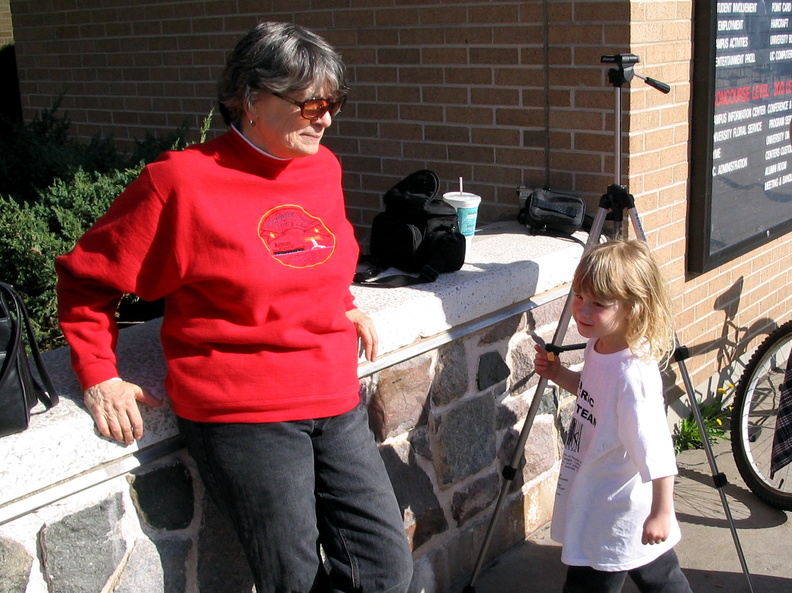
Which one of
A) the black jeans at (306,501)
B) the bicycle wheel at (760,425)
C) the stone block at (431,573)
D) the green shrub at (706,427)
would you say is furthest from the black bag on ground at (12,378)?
the green shrub at (706,427)

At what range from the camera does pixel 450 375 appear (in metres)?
3.22

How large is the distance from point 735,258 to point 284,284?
3.12 meters

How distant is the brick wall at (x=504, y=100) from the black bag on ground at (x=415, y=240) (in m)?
0.92

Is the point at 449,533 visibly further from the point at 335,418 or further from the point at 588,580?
the point at 335,418

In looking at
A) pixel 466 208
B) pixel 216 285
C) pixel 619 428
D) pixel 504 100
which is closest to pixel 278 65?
pixel 216 285

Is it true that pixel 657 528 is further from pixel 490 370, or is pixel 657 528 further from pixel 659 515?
pixel 490 370

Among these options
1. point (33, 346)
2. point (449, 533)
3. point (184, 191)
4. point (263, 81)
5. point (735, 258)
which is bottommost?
point (449, 533)

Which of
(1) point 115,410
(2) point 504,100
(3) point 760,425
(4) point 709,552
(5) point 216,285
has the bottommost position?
(4) point 709,552

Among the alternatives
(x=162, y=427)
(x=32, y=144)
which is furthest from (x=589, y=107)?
(x=32, y=144)

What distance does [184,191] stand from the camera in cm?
219

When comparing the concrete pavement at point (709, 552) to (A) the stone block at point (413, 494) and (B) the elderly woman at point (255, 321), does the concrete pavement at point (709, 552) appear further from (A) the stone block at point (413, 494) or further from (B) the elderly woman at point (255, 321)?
(B) the elderly woman at point (255, 321)

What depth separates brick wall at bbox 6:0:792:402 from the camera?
12.7 ft

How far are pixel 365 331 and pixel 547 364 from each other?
0.69 meters

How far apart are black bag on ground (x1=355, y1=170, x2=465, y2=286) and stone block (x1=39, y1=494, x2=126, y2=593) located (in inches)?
49.2
